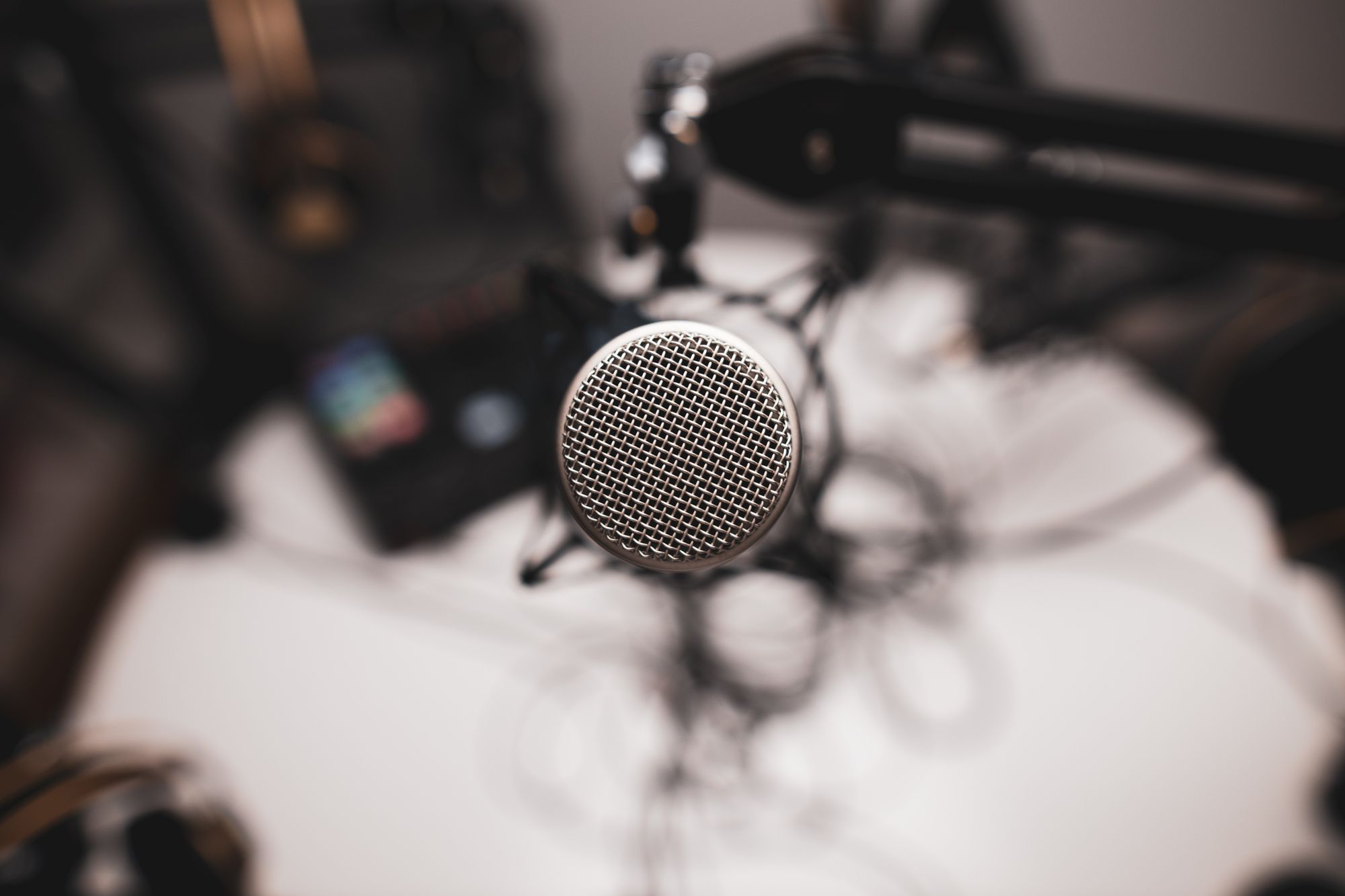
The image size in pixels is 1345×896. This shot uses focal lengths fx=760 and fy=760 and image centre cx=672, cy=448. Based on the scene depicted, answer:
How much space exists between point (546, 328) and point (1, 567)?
0.82m

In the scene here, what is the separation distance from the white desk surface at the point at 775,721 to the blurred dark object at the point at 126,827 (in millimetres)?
101

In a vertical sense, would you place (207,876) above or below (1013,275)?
below

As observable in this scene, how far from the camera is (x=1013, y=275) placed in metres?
0.69

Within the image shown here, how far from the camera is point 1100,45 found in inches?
34.1

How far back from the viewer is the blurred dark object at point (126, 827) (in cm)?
36

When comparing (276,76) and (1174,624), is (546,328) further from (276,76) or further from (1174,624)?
(1174,624)

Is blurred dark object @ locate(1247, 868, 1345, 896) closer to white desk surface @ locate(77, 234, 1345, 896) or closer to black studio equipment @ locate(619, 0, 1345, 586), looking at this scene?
white desk surface @ locate(77, 234, 1345, 896)

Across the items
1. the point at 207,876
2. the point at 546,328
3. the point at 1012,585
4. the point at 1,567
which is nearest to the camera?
the point at 546,328

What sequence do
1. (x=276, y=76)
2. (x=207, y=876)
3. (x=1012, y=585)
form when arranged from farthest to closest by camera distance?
(x=1012, y=585)
(x=276, y=76)
(x=207, y=876)

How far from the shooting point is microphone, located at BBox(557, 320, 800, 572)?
0.23 m

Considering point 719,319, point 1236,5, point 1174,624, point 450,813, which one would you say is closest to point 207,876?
point 450,813

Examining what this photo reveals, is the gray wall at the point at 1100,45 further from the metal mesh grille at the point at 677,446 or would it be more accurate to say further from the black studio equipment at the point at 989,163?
the metal mesh grille at the point at 677,446

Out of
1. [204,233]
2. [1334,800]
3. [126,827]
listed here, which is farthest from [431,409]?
[1334,800]

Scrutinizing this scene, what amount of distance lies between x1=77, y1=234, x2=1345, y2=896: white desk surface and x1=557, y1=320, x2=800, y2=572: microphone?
31cm
